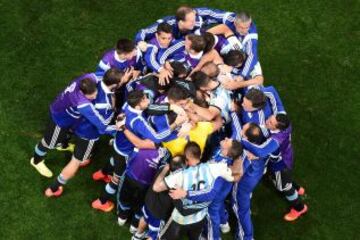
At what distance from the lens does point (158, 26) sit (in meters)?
6.75

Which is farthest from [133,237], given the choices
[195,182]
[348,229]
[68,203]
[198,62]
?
[348,229]

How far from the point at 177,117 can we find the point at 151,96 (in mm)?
462

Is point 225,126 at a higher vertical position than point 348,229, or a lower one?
higher

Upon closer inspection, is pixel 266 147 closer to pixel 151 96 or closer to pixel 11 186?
pixel 151 96

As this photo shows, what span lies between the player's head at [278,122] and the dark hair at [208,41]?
1114 mm

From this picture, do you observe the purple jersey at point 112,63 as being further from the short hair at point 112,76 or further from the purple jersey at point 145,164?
the purple jersey at point 145,164

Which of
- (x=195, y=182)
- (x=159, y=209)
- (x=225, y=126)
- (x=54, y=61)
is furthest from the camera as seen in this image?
(x=54, y=61)

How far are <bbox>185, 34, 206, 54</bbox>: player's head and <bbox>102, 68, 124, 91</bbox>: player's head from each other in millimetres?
830

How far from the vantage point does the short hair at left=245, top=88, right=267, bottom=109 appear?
612 centimetres

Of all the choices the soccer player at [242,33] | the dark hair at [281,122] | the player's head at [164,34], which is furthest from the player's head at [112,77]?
the dark hair at [281,122]

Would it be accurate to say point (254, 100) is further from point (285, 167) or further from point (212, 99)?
point (285, 167)

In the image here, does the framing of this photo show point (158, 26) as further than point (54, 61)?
No

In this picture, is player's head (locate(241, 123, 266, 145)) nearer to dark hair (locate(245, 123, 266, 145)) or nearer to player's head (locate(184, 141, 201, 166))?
dark hair (locate(245, 123, 266, 145))

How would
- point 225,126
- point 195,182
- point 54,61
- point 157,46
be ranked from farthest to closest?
point 54,61 < point 157,46 < point 225,126 < point 195,182
